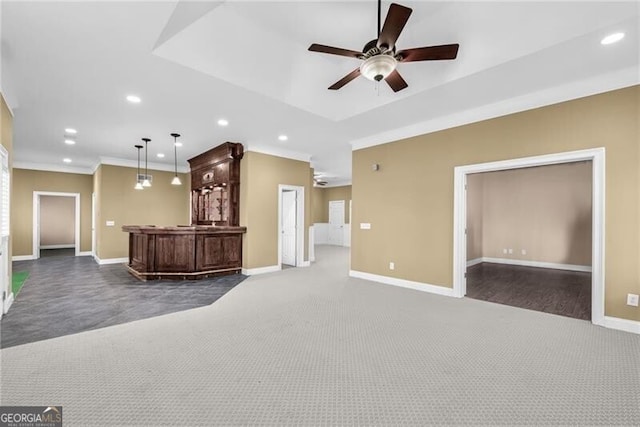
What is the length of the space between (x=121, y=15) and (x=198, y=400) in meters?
2.98

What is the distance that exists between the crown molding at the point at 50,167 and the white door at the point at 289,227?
22.1ft

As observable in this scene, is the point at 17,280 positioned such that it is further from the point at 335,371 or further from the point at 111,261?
the point at 335,371

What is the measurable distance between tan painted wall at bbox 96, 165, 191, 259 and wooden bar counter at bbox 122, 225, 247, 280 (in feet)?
7.74

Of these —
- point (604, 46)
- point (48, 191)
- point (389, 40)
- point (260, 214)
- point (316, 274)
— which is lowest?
point (316, 274)

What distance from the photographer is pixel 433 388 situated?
1957mm

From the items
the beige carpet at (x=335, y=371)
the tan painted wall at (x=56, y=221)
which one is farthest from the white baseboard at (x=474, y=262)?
the tan painted wall at (x=56, y=221)

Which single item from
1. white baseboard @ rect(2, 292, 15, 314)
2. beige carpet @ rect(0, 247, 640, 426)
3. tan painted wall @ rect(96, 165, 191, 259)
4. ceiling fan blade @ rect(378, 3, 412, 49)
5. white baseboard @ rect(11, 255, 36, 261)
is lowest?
white baseboard @ rect(11, 255, 36, 261)

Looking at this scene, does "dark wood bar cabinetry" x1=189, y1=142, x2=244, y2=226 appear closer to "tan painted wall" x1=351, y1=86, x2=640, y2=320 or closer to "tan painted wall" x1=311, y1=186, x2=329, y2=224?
"tan painted wall" x1=351, y1=86, x2=640, y2=320

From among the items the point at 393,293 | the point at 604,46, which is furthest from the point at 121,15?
the point at 393,293

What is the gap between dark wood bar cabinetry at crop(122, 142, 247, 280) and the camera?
5.27 meters

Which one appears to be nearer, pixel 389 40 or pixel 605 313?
pixel 389 40

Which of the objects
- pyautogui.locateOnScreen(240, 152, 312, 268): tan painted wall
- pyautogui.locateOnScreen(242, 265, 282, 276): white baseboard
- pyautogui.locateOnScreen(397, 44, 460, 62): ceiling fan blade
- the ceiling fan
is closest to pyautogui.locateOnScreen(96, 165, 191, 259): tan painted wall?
pyautogui.locateOnScreen(240, 152, 312, 268): tan painted wall

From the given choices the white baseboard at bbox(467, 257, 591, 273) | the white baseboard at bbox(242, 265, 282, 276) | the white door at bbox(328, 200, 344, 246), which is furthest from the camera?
the white door at bbox(328, 200, 344, 246)

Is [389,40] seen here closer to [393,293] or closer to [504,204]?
[393,293]
